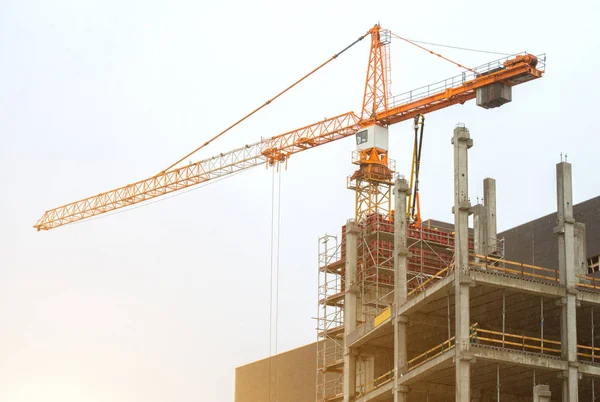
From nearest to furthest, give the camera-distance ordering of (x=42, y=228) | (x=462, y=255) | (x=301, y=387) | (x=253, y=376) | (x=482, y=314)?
(x=462, y=255) < (x=482, y=314) < (x=301, y=387) < (x=253, y=376) < (x=42, y=228)

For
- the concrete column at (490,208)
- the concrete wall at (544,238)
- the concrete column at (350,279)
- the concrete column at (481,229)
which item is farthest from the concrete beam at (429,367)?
the concrete wall at (544,238)

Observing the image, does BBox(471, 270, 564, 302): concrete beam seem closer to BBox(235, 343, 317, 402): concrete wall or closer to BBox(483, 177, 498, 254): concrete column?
BBox(483, 177, 498, 254): concrete column

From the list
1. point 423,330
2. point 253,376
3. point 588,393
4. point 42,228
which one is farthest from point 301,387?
point 42,228

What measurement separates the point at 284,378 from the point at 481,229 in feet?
105

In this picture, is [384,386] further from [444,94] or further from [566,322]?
[444,94]

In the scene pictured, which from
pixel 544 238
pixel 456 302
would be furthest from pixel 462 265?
pixel 544 238

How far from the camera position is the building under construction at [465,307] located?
2379 inches

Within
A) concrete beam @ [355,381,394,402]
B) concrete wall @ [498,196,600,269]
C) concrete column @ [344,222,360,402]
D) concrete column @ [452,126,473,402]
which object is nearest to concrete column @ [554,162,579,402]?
concrete column @ [452,126,473,402]

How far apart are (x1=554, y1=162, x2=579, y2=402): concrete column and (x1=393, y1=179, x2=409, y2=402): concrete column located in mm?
9276

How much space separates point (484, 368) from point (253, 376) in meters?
38.5

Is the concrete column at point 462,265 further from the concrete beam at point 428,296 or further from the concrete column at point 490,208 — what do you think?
the concrete column at point 490,208

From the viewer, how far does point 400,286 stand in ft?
223

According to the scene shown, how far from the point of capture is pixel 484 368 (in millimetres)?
62781

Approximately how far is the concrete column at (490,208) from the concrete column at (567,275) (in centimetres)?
422
